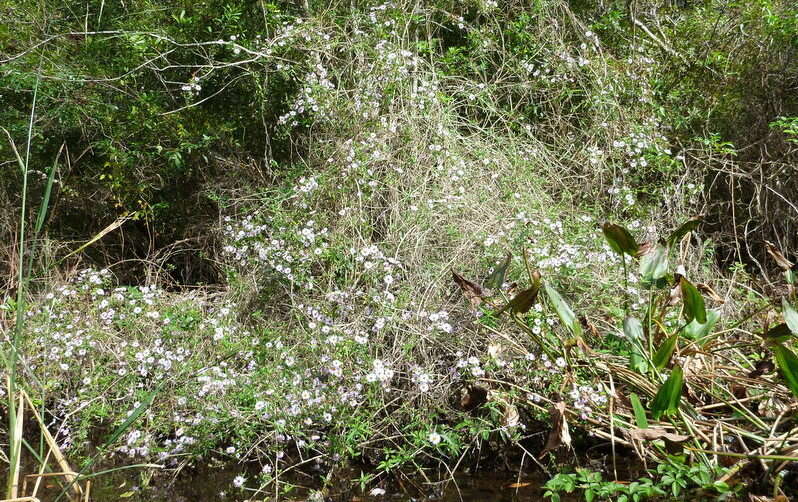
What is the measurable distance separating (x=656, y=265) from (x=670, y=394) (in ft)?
1.83

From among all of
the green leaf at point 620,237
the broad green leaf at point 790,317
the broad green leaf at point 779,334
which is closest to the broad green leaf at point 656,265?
the green leaf at point 620,237

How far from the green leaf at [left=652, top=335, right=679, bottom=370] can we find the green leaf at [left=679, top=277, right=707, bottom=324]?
11 cm

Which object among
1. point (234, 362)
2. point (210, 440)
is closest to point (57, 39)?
point (234, 362)

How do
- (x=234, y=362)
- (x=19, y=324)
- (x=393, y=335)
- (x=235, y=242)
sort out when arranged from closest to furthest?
(x=19, y=324) < (x=393, y=335) < (x=234, y=362) < (x=235, y=242)

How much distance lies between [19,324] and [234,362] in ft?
6.70

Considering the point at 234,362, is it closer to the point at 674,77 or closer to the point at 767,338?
the point at 767,338

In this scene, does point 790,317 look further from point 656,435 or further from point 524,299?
point 524,299

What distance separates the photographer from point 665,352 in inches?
103

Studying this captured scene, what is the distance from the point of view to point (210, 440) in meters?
3.13

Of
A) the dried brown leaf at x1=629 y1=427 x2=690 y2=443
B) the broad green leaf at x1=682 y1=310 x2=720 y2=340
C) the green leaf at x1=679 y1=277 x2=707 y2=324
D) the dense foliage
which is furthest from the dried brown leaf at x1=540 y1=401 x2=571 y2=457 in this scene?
the broad green leaf at x1=682 y1=310 x2=720 y2=340

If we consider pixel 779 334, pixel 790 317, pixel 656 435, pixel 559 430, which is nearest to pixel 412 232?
pixel 559 430

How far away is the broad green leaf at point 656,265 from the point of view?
9.25 ft

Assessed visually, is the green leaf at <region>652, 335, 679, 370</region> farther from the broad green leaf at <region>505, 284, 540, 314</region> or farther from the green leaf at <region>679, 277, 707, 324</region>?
the broad green leaf at <region>505, 284, 540, 314</region>

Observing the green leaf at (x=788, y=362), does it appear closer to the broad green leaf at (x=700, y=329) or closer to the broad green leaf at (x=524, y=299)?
the broad green leaf at (x=700, y=329)
